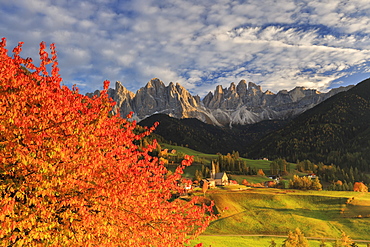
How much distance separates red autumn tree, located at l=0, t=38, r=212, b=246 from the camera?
1055cm

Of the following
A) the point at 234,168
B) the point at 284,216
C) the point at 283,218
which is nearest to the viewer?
the point at 283,218

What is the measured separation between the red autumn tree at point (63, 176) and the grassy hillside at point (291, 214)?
207 feet

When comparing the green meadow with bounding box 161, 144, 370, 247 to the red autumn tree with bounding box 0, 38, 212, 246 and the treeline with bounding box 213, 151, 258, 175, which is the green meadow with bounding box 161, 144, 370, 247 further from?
the treeline with bounding box 213, 151, 258, 175

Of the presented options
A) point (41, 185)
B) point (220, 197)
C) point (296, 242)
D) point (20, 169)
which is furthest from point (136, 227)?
point (220, 197)

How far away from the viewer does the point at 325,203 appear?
94.9 m

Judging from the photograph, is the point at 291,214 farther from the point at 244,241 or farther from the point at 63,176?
the point at 63,176

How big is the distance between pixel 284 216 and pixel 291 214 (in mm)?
4065

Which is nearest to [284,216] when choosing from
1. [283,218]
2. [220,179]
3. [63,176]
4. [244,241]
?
[283,218]

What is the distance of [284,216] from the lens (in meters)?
82.5

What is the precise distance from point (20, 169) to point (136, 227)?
712 centimetres

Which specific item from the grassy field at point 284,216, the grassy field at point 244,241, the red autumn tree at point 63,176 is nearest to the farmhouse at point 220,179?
the grassy field at point 284,216

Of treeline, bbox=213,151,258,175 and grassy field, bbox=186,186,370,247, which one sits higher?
treeline, bbox=213,151,258,175

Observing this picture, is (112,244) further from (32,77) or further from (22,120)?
(32,77)

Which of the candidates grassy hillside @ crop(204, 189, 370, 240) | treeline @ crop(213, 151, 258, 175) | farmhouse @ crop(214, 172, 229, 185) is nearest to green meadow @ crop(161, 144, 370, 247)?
grassy hillside @ crop(204, 189, 370, 240)
